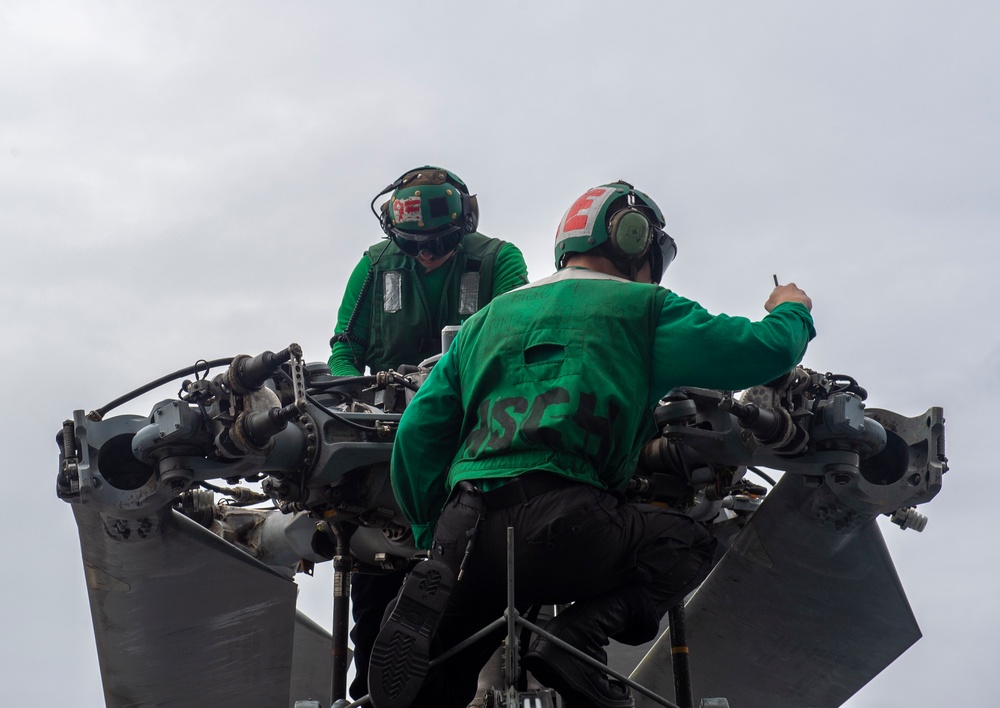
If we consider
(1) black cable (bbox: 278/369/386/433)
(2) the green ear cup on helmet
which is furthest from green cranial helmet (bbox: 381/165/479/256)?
(2) the green ear cup on helmet

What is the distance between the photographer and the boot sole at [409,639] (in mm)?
6301

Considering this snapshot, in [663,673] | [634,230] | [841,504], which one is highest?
[634,230]

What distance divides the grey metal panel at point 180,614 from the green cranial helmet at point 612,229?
2989 mm

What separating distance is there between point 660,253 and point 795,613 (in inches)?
113

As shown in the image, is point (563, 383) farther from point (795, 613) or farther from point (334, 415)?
point (795, 613)

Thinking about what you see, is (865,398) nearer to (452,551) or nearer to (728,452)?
(728,452)

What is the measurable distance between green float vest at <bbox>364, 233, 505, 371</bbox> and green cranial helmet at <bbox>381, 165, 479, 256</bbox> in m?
0.15

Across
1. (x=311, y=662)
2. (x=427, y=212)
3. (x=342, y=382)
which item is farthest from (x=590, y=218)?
(x=311, y=662)

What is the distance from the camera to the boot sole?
6301 mm

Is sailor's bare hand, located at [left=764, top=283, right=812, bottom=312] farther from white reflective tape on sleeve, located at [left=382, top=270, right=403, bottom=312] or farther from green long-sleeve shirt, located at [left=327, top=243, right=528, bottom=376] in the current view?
white reflective tape on sleeve, located at [left=382, top=270, right=403, bottom=312]

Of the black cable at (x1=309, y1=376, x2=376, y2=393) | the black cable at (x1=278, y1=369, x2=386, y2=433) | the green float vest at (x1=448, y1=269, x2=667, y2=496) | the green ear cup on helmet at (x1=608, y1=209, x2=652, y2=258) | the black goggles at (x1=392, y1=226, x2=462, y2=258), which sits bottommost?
the green float vest at (x1=448, y1=269, x2=667, y2=496)

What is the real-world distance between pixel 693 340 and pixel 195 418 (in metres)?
3.05

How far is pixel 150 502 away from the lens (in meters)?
8.69

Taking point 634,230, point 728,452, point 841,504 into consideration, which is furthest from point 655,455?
point 634,230
